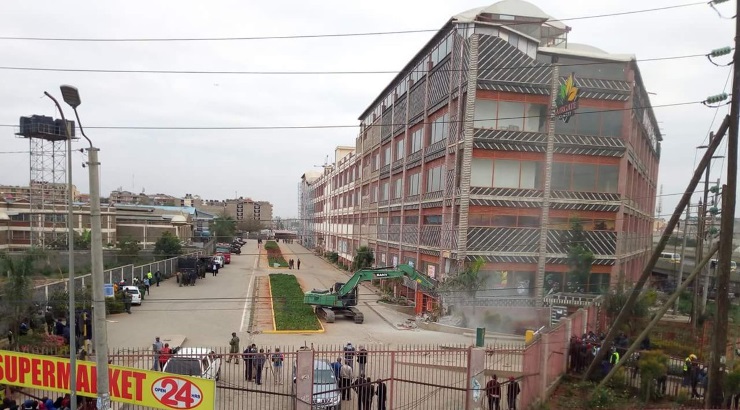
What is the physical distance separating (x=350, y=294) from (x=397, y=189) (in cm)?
1478

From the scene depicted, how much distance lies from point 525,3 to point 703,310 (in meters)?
20.8

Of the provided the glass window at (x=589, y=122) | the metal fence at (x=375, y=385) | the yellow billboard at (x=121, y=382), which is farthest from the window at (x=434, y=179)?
the yellow billboard at (x=121, y=382)

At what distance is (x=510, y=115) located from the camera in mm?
24812

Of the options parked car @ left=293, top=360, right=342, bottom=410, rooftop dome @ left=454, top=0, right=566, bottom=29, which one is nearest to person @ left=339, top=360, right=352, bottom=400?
parked car @ left=293, top=360, right=342, bottom=410

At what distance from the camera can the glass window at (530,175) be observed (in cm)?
2492

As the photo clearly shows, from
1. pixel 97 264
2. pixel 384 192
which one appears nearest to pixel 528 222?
pixel 384 192

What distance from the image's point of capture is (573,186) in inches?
1000

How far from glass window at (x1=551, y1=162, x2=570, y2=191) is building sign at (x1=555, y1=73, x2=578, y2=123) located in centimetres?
260

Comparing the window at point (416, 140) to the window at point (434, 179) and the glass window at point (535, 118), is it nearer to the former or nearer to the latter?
the window at point (434, 179)

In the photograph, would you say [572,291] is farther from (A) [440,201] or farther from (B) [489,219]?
(A) [440,201]

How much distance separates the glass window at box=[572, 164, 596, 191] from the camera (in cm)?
2542

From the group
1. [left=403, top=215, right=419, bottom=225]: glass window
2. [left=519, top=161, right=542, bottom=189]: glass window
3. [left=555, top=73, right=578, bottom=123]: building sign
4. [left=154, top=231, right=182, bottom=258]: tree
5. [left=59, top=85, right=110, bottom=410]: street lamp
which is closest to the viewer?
[left=59, top=85, right=110, bottom=410]: street lamp

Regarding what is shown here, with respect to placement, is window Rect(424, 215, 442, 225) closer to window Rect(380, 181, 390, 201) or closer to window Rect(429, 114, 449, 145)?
window Rect(429, 114, 449, 145)

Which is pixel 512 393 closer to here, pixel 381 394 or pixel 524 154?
pixel 381 394
